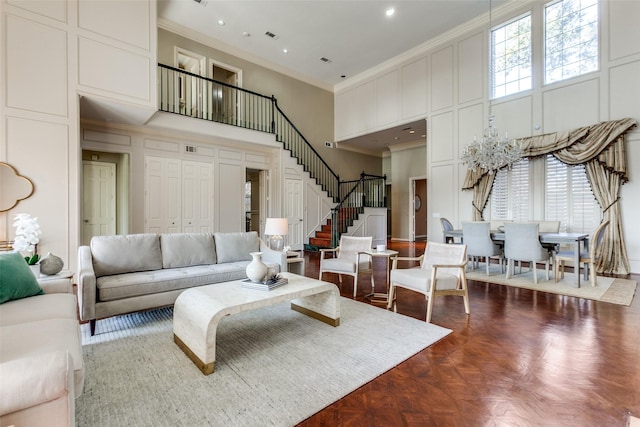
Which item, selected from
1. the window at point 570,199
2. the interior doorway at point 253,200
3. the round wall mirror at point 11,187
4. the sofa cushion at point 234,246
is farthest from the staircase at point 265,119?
the window at point 570,199

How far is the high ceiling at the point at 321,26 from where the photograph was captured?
6.24 metres

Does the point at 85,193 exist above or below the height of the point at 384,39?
below

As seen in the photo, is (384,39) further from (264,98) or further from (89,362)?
(89,362)

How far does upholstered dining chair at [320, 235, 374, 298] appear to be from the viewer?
3.95m

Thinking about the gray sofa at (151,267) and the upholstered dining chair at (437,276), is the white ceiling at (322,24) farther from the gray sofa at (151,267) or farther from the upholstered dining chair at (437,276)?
the upholstered dining chair at (437,276)

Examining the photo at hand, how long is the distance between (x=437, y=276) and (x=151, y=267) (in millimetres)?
3222

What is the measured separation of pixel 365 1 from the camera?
608 cm

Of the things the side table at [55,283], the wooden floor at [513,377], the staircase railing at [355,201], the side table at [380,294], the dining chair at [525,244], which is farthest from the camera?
the staircase railing at [355,201]

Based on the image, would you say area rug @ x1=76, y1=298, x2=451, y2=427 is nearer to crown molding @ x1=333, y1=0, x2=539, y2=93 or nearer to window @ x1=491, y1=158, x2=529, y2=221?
window @ x1=491, y1=158, x2=529, y2=221

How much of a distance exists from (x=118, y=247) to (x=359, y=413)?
120 inches

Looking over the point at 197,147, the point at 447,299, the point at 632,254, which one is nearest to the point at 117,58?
the point at 197,147

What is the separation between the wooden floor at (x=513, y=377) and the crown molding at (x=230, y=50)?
7820 mm

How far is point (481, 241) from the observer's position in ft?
16.6

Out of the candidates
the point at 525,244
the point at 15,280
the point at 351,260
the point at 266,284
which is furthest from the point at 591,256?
the point at 15,280
